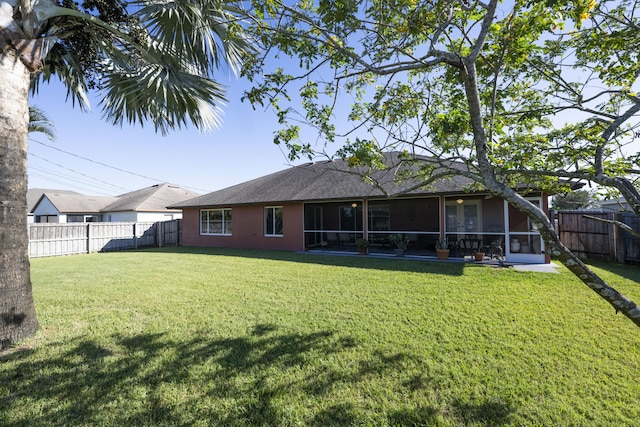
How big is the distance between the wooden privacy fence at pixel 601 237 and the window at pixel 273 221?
465 inches

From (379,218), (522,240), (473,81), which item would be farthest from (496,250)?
(473,81)

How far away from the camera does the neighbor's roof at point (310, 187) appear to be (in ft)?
37.2

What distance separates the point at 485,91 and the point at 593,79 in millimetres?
1219

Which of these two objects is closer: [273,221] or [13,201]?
[13,201]

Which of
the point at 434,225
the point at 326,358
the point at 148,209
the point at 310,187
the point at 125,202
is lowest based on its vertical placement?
the point at 326,358

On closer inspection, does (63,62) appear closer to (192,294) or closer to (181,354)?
(192,294)

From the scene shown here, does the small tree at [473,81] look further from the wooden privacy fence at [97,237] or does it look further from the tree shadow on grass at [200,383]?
the wooden privacy fence at [97,237]

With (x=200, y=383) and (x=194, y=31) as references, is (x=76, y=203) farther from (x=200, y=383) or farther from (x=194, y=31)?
(x=200, y=383)

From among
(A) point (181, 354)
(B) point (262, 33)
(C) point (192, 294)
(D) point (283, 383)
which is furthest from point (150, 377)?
(B) point (262, 33)

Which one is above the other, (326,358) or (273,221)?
(273,221)

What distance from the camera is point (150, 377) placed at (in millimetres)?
3070

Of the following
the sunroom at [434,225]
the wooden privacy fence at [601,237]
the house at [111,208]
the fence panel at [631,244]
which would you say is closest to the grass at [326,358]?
the sunroom at [434,225]

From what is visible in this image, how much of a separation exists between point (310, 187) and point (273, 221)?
2715mm

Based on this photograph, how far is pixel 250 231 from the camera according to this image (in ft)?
52.1
